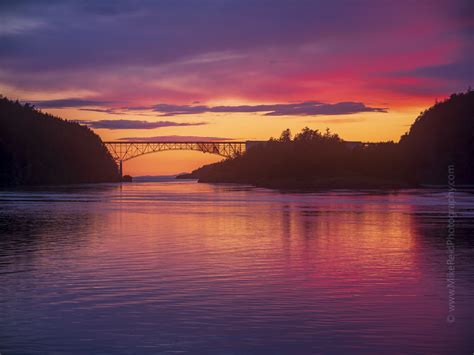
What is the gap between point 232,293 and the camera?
61.0 feet

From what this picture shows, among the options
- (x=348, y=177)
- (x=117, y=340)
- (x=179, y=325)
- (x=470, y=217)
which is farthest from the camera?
(x=348, y=177)

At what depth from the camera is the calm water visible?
13672 mm

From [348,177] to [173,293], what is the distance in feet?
516

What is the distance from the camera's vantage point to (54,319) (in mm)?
15258

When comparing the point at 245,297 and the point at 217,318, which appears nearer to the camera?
the point at 217,318

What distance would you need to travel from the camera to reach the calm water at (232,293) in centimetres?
1367

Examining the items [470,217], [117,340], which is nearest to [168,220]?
[470,217]

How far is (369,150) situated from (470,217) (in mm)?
134500

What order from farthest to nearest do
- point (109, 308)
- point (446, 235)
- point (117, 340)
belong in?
point (446, 235), point (109, 308), point (117, 340)

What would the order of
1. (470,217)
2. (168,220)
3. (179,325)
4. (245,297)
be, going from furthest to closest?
(470,217), (168,220), (245,297), (179,325)

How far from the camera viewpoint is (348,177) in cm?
17300

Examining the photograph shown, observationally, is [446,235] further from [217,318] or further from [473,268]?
[217,318]

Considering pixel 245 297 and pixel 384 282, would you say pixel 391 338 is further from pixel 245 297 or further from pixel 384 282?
pixel 384 282

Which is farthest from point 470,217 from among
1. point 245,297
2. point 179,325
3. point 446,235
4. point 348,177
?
point 348,177
